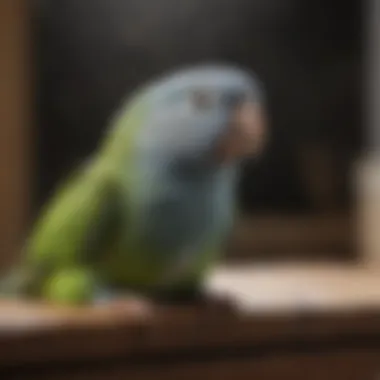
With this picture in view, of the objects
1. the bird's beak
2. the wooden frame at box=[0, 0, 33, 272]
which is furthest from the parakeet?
the wooden frame at box=[0, 0, 33, 272]

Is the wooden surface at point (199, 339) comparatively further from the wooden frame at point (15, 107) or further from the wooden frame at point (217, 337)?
the wooden frame at point (15, 107)

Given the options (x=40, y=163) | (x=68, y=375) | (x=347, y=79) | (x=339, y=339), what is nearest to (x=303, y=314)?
(x=339, y=339)

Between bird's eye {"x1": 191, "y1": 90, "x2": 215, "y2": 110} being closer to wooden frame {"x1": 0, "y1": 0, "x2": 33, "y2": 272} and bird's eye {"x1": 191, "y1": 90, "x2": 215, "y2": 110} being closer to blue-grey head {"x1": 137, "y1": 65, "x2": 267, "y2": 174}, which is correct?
blue-grey head {"x1": 137, "y1": 65, "x2": 267, "y2": 174}

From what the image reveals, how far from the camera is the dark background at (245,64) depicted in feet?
2.17

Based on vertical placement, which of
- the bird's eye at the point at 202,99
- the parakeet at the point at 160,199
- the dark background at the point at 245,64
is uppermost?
the dark background at the point at 245,64

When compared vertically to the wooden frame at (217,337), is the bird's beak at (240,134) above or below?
above

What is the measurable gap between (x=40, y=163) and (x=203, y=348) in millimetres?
284

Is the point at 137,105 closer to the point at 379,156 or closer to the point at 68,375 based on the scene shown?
the point at 68,375

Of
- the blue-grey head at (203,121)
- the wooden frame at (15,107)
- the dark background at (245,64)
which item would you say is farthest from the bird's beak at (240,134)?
the wooden frame at (15,107)

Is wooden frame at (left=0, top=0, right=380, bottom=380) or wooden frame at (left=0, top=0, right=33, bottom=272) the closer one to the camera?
wooden frame at (left=0, top=0, right=380, bottom=380)

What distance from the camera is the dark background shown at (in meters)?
0.66

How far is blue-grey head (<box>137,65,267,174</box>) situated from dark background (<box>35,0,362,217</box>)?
0.08 meters

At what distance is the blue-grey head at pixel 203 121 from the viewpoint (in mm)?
482

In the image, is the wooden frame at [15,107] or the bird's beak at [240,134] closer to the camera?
the bird's beak at [240,134]
